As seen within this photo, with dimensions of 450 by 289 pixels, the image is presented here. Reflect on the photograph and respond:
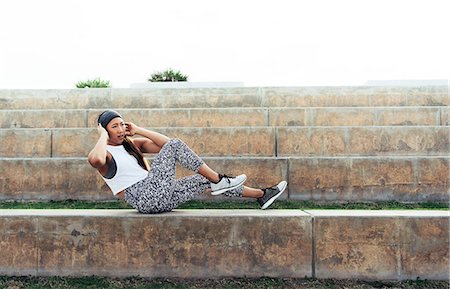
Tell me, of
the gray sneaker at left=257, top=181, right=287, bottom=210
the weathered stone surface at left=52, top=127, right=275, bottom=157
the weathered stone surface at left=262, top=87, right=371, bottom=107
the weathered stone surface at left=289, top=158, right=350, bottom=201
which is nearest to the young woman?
the gray sneaker at left=257, top=181, right=287, bottom=210

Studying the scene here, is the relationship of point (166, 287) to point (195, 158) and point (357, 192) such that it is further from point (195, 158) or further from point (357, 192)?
point (357, 192)

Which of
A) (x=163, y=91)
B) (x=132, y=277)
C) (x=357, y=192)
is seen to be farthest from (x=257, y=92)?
(x=132, y=277)

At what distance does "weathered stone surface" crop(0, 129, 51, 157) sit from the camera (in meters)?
5.98

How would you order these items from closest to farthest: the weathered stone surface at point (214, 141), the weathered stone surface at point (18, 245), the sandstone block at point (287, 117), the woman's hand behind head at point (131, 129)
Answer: the weathered stone surface at point (18, 245) < the woman's hand behind head at point (131, 129) < the weathered stone surface at point (214, 141) < the sandstone block at point (287, 117)

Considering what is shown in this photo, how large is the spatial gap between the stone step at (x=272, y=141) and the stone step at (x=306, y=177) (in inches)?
27.1

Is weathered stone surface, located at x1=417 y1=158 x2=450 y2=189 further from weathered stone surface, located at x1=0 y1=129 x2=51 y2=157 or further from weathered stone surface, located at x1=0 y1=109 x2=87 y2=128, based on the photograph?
weathered stone surface, located at x1=0 y1=109 x2=87 y2=128

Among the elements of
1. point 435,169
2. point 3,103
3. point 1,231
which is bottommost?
point 1,231

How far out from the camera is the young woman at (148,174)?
3859 mm

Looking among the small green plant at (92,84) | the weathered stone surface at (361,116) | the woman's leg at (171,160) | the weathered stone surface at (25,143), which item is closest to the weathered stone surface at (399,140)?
the weathered stone surface at (361,116)

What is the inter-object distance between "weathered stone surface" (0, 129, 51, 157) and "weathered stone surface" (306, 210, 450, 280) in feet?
13.3

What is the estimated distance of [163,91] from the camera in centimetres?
920

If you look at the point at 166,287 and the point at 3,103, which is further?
the point at 3,103

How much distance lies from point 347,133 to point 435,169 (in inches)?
46.3

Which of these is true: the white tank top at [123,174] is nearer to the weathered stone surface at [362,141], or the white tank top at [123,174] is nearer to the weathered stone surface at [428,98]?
the weathered stone surface at [362,141]
